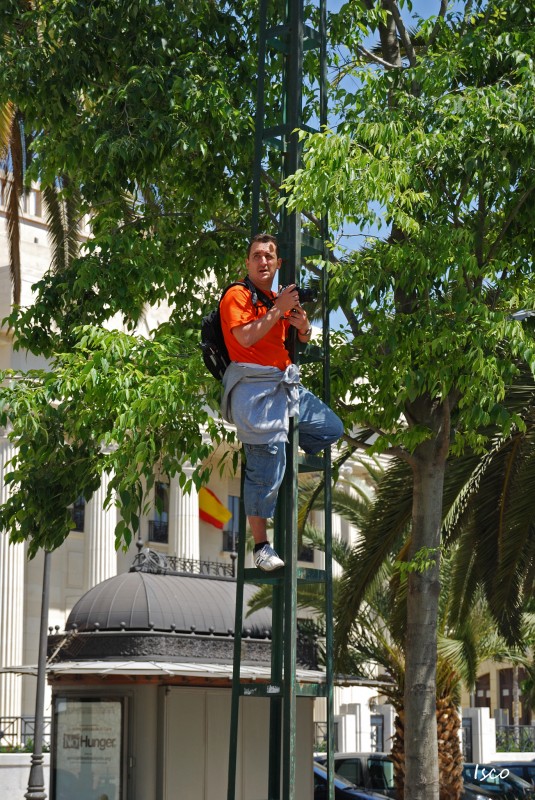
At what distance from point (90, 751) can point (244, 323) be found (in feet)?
44.7

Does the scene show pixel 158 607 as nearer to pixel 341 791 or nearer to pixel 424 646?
pixel 341 791

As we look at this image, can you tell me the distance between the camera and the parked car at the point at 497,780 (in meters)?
28.5

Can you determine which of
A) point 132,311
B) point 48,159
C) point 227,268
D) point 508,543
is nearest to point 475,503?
point 508,543

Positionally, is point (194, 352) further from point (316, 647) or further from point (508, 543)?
point (316, 647)

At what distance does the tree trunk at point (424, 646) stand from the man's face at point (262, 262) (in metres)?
5.01

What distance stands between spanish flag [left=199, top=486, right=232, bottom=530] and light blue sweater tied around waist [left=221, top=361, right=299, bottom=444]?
141 feet

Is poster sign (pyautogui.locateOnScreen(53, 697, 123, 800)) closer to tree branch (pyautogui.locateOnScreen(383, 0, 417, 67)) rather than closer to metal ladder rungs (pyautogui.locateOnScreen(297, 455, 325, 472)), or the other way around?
tree branch (pyautogui.locateOnScreen(383, 0, 417, 67))

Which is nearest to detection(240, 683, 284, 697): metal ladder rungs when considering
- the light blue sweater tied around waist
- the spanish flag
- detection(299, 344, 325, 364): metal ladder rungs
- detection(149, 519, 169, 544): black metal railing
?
the light blue sweater tied around waist

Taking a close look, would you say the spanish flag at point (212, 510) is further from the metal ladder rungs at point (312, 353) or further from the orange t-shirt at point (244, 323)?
the orange t-shirt at point (244, 323)

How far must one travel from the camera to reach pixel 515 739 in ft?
154

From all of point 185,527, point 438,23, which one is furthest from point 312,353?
point 185,527

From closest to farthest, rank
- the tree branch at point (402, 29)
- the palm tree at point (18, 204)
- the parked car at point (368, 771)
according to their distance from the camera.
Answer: the tree branch at point (402, 29) < the palm tree at point (18, 204) < the parked car at point (368, 771)

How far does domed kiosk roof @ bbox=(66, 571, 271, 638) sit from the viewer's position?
2058 centimetres

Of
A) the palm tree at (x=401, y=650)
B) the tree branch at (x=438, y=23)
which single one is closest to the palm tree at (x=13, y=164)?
the palm tree at (x=401, y=650)
